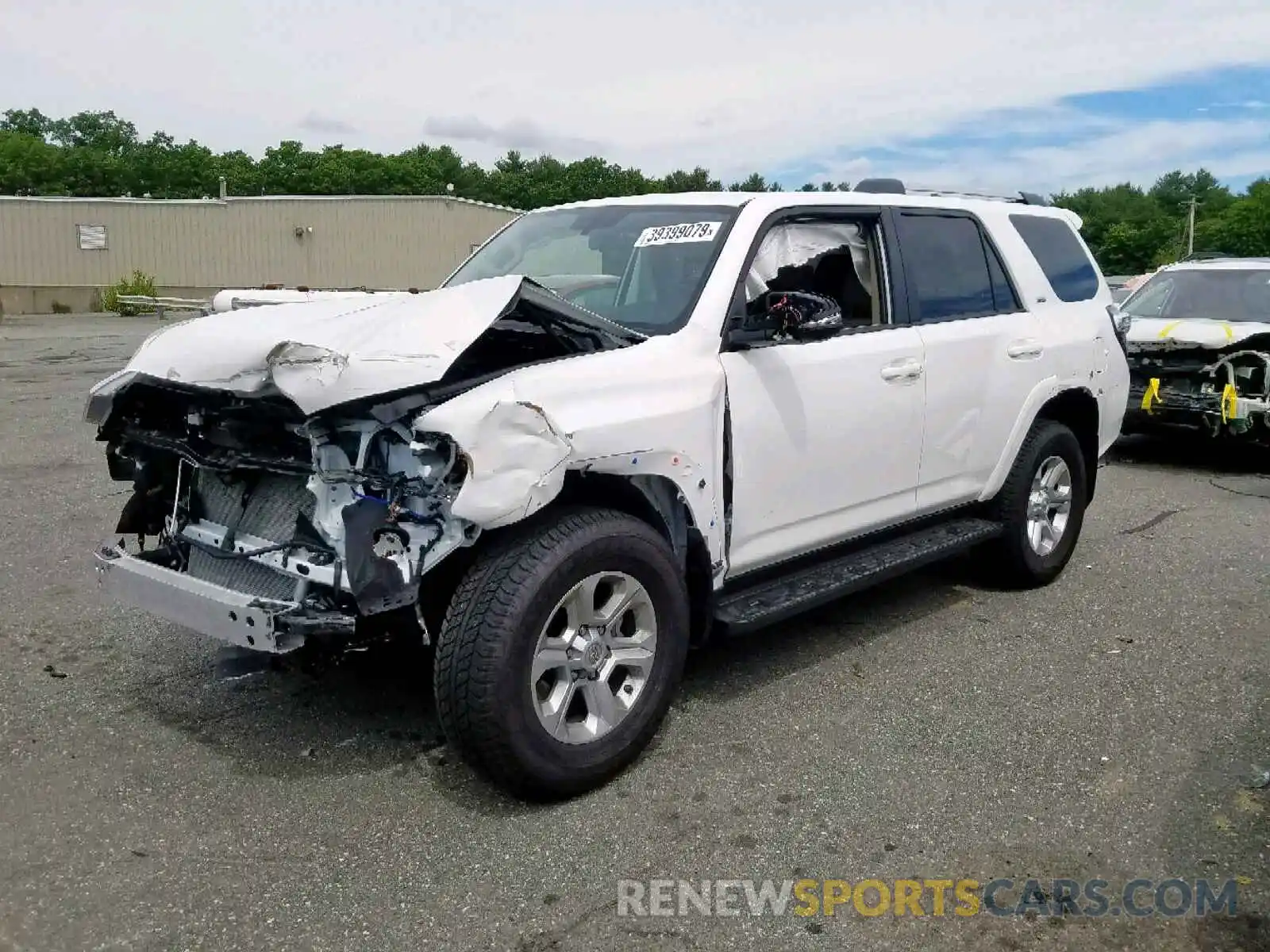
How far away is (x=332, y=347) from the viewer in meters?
3.25

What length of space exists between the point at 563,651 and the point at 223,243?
37303 mm

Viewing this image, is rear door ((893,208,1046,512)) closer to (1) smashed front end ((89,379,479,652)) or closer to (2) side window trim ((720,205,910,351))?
(2) side window trim ((720,205,910,351))

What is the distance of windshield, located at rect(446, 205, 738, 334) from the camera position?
4.10 m

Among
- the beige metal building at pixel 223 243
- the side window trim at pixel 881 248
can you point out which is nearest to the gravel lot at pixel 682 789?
the side window trim at pixel 881 248

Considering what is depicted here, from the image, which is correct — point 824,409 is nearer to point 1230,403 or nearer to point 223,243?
point 1230,403

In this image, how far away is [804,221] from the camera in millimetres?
4559

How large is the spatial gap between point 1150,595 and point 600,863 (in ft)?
12.7

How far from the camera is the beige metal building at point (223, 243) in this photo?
3472 centimetres

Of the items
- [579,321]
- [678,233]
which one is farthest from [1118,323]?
[579,321]

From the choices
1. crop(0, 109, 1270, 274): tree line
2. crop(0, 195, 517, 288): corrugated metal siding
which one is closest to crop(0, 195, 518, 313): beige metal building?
crop(0, 195, 517, 288): corrugated metal siding

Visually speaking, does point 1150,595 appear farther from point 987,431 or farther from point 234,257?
point 234,257

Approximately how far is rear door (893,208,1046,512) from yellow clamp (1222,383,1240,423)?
4.18m

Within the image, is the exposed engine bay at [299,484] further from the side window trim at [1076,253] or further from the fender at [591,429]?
the side window trim at [1076,253]

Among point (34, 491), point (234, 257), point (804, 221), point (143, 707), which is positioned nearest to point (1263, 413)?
point (804, 221)
